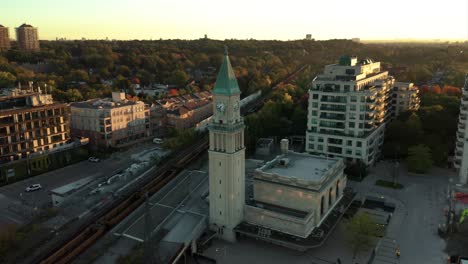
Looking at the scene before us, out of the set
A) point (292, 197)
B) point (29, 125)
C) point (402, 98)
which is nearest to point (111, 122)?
point (29, 125)

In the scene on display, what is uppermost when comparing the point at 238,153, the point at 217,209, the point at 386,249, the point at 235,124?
the point at 235,124

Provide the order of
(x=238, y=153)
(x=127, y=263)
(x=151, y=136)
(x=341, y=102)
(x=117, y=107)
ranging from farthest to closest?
(x=151, y=136) → (x=117, y=107) → (x=341, y=102) → (x=238, y=153) → (x=127, y=263)

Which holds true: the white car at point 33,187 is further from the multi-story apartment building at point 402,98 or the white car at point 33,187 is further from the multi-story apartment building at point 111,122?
the multi-story apartment building at point 402,98

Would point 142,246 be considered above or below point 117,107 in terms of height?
below

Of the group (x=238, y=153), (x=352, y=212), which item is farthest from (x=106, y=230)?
(x=352, y=212)

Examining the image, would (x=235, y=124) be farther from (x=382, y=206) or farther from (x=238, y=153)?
(x=382, y=206)

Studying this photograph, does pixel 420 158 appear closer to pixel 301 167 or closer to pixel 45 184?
pixel 301 167
